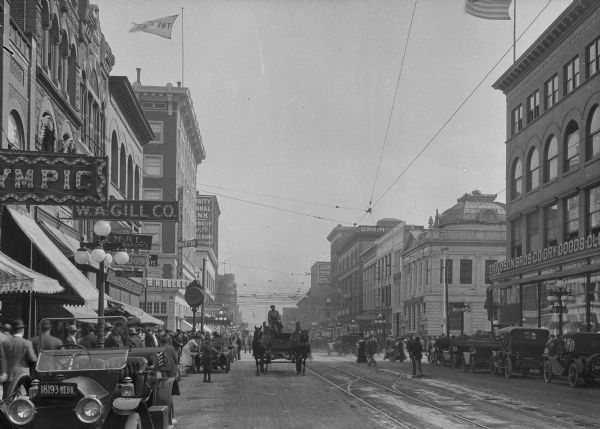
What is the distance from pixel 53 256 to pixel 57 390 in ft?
44.6

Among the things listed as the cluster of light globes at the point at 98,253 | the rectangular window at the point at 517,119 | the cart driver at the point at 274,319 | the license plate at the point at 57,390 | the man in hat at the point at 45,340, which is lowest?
the cart driver at the point at 274,319

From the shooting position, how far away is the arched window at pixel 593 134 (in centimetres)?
3669

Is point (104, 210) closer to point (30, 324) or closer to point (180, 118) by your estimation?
point (30, 324)

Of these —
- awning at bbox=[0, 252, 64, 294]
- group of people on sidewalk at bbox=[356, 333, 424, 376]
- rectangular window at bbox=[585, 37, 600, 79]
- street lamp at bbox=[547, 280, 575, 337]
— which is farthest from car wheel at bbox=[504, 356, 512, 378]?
awning at bbox=[0, 252, 64, 294]

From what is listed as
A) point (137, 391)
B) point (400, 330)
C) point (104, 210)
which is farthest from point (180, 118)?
point (137, 391)

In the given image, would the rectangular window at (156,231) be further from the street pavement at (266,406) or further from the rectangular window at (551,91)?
the street pavement at (266,406)

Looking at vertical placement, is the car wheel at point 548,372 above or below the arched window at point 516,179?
below

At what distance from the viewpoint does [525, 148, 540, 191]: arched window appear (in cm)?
4491

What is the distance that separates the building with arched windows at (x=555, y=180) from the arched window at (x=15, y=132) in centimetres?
2195

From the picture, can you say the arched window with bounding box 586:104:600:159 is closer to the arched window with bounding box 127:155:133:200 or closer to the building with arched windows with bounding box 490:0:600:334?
the building with arched windows with bounding box 490:0:600:334

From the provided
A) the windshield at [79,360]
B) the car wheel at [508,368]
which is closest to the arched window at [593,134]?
the car wheel at [508,368]

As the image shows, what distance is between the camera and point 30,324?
23.6 m

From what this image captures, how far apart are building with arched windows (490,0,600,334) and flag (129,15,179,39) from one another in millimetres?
18928

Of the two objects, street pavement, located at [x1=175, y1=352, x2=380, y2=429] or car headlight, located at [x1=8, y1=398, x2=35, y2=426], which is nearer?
car headlight, located at [x1=8, y1=398, x2=35, y2=426]
